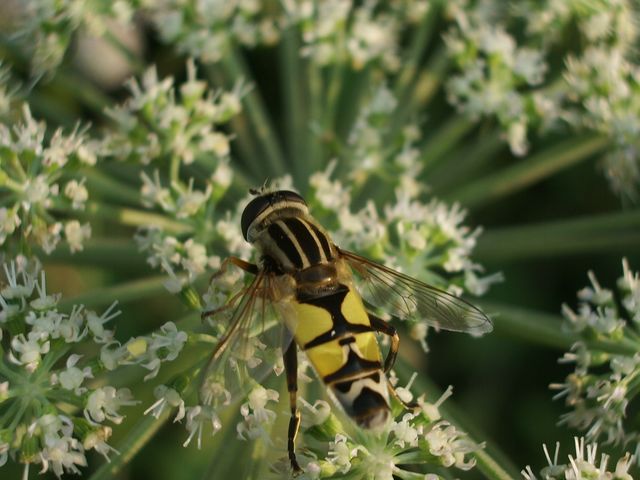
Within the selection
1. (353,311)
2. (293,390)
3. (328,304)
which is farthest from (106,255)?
(353,311)

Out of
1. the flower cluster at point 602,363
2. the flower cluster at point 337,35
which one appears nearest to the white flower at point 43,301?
the flower cluster at point 602,363

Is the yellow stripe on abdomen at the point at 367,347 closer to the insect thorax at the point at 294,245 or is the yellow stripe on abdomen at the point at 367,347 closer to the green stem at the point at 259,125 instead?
the insect thorax at the point at 294,245

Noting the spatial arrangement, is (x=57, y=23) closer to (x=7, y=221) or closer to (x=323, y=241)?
(x=7, y=221)

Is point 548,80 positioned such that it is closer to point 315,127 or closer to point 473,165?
point 473,165

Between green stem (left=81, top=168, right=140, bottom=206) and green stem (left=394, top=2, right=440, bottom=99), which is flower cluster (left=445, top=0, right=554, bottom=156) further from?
green stem (left=81, top=168, right=140, bottom=206)

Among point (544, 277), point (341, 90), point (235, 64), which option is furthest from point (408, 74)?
point (544, 277)

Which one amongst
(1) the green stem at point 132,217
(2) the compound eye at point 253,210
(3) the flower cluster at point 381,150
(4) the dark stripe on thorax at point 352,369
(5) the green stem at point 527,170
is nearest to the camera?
(4) the dark stripe on thorax at point 352,369

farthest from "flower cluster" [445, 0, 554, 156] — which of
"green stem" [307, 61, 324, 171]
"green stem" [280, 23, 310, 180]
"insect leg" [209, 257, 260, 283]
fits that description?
"insect leg" [209, 257, 260, 283]
